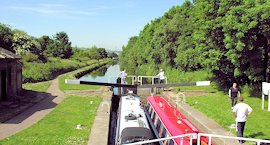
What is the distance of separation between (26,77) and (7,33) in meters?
19.7

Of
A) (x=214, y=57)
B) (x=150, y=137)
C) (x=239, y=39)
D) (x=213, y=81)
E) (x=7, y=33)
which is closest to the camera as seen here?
(x=150, y=137)

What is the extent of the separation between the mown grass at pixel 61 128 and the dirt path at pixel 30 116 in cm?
42

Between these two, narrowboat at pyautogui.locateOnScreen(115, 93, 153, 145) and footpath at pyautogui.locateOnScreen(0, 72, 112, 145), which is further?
footpath at pyautogui.locateOnScreen(0, 72, 112, 145)

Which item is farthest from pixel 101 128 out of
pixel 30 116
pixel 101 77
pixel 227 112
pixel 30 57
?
pixel 101 77

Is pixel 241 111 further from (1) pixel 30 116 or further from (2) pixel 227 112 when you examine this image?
(1) pixel 30 116

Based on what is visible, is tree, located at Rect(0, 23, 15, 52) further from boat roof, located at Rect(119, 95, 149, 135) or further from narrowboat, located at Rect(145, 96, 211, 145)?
narrowboat, located at Rect(145, 96, 211, 145)

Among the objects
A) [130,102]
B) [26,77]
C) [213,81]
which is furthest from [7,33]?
[130,102]

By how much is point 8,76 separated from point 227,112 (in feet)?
41.6

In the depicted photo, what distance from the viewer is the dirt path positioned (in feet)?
39.2

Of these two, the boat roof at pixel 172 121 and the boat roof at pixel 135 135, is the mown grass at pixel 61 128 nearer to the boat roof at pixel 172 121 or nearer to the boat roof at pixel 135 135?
→ the boat roof at pixel 135 135

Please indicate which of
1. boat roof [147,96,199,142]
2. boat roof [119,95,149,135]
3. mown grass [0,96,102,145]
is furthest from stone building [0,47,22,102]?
boat roof [147,96,199,142]

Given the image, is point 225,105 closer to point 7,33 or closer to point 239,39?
point 239,39

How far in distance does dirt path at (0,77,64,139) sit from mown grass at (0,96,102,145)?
1.38ft

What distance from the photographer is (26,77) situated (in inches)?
1136
